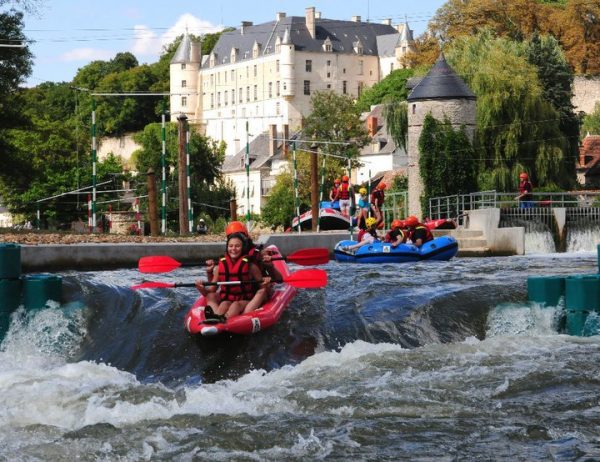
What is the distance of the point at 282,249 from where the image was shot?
35.9m

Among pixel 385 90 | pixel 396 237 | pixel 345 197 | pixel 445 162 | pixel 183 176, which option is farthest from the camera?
pixel 385 90

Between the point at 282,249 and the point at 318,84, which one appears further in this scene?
the point at 318,84

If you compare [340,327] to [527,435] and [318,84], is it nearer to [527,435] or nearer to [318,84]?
[527,435]

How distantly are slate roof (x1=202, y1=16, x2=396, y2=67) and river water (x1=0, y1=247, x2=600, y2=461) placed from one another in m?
150

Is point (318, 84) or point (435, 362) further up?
point (318, 84)

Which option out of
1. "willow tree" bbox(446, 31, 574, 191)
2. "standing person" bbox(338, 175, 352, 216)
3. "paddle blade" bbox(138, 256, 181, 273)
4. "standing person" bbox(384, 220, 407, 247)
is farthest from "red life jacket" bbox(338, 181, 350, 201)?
"paddle blade" bbox(138, 256, 181, 273)

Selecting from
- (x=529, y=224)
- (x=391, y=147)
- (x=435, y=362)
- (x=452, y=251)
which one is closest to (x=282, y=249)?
(x=452, y=251)

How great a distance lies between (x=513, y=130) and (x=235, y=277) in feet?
134

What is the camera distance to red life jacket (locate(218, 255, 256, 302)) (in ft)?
59.6

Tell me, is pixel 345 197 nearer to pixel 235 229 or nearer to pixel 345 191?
pixel 345 191

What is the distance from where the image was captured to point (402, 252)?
34531 mm

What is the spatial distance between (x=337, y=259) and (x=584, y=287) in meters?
17.5

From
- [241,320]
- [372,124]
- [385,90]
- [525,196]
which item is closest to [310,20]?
[385,90]

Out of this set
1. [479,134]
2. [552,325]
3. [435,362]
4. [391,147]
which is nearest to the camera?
[435,362]
